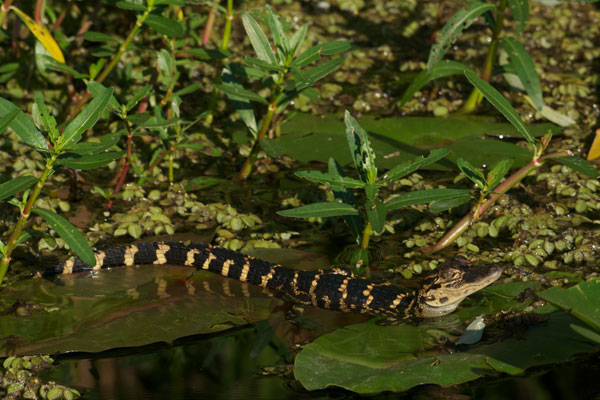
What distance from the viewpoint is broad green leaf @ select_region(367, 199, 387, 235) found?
4641mm

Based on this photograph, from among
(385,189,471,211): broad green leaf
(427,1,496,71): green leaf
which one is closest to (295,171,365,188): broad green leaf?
(385,189,471,211): broad green leaf

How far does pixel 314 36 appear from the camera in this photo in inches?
307

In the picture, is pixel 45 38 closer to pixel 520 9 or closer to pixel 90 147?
pixel 90 147

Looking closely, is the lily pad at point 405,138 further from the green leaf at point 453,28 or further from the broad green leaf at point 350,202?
the broad green leaf at point 350,202

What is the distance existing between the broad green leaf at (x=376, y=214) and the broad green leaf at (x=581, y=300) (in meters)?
1.29

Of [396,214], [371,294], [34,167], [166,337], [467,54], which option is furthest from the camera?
[467,54]

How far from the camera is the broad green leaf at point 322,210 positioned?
4.72 meters

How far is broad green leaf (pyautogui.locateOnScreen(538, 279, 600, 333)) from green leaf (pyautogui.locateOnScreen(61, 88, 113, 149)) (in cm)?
254

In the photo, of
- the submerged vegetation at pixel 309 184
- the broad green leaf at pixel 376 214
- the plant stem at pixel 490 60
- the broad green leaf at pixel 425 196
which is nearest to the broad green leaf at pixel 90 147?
the submerged vegetation at pixel 309 184

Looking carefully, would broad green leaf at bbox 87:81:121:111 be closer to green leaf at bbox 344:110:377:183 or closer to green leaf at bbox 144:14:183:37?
green leaf at bbox 144:14:183:37

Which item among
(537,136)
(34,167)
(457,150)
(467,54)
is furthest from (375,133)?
(34,167)

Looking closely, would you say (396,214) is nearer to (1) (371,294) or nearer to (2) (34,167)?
(1) (371,294)

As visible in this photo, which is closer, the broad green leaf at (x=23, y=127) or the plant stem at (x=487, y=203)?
the broad green leaf at (x=23, y=127)

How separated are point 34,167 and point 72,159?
1791 mm
